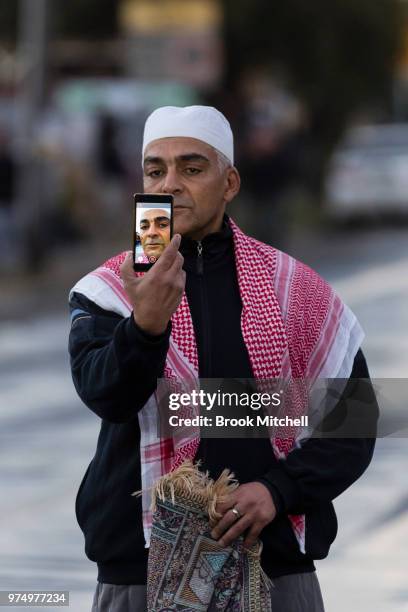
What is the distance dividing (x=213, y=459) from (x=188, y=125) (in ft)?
2.32

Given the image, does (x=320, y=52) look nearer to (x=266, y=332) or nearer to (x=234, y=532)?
(x=266, y=332)

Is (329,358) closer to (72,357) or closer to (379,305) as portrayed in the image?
(72,357)

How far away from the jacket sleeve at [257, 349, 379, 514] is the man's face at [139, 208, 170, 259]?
1.78ft

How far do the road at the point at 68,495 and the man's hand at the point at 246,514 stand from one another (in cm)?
317

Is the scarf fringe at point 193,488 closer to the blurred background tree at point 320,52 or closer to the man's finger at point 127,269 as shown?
the man's finger at point 127,269

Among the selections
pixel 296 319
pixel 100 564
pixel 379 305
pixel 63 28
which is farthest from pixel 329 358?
pixel 63 28

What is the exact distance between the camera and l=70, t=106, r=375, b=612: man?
11.2 feet

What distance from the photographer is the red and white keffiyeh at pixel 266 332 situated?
3.42m

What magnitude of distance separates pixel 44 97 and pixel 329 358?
20.3 m

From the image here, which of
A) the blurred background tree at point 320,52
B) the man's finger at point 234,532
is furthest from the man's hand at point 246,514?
the blurred background tree at point 320,52

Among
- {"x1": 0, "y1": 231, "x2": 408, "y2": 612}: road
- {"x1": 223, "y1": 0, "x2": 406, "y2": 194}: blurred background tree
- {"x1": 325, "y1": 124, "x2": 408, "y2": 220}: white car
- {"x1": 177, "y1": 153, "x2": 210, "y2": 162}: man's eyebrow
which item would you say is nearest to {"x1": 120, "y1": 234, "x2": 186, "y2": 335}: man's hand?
{"x1": 177, "y1": 153, "x2": 210, "y2": 162}: man's eyebrow

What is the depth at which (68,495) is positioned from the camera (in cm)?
864

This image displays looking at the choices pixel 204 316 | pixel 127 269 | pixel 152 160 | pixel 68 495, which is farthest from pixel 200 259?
pixel 68 495

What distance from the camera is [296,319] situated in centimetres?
355
